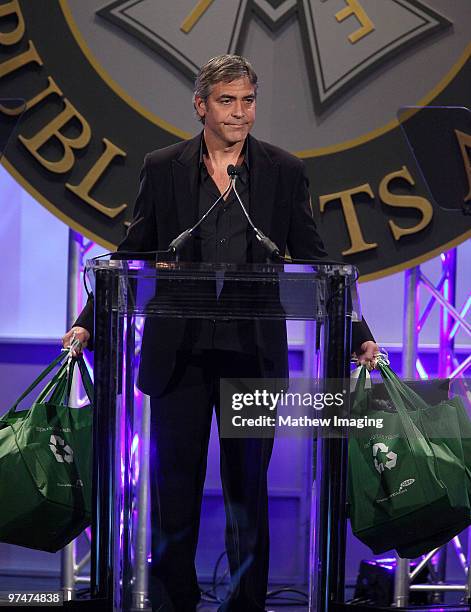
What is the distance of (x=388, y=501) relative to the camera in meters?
2.55

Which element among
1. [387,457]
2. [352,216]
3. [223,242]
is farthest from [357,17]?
[387,457]

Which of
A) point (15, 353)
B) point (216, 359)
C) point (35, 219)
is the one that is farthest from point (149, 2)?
point (216, 359)

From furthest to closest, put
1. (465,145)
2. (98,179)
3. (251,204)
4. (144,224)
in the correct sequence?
(98,179)
(465,145)
(144,224)
(251,204)

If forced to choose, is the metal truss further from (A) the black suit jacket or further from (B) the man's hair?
(B) the man's hair

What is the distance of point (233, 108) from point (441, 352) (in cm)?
181

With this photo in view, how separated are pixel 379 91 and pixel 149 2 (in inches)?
38.3

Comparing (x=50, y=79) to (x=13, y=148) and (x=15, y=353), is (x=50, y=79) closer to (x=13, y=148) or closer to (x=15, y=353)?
(x=13, y=148)

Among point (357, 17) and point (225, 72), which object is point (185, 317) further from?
point (357, 17)

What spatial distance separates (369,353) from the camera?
2455 millimetres

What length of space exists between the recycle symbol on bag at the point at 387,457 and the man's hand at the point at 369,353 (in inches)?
8.2

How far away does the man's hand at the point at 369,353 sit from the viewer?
2.46m

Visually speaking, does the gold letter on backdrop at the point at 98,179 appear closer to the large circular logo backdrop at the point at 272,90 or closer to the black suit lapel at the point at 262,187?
the large circular logo backdrop at the point at 272,90

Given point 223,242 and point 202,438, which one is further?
point 223,242

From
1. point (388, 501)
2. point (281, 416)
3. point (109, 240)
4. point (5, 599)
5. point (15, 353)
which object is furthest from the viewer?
point (15, 353)
